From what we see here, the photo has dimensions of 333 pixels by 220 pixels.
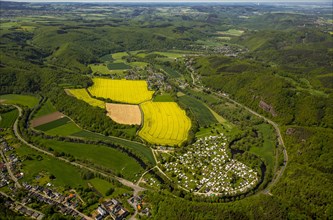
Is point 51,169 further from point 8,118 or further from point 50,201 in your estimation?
point 8,118

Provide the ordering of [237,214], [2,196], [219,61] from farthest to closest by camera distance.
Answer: [219,61]
[2,196]
[237,214]

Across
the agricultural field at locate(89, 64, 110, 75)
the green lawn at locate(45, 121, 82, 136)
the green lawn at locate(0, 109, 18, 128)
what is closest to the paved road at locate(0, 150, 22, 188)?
the green lawn at locate(45, 121, 82, 136)

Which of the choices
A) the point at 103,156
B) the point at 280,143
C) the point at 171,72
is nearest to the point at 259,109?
the point at 280,143

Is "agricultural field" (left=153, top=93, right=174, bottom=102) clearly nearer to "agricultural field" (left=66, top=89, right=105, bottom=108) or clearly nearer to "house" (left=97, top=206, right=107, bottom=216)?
"agricultural field" (left=66, top=89, right=105, bottom=108)

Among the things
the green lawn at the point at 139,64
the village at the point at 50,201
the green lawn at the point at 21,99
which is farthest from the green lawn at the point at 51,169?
the green lawn at the point at 139,64

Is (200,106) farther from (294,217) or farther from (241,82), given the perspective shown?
(294,217)

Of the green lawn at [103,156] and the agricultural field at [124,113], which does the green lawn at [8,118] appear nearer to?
the green lawn at [103,156]

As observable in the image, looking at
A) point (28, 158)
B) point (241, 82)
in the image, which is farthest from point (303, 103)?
point (28, 158)
